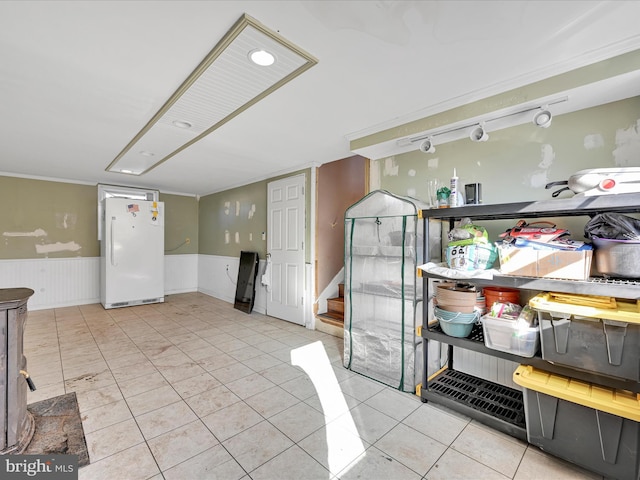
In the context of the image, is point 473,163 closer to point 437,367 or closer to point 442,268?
point 442,268

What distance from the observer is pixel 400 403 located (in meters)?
2.21

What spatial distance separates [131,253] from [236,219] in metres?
→ 1.92

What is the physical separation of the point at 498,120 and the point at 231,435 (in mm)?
2915

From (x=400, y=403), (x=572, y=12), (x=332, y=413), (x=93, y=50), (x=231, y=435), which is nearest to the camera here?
(x=572, y=12)

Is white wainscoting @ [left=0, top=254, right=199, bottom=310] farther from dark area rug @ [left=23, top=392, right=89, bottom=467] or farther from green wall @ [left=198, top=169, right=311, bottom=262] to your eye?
dark area rug @ [left=23, top=392, right=89, bottom=467]

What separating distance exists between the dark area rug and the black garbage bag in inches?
124

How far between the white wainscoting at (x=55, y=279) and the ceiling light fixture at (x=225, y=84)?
3.45 m

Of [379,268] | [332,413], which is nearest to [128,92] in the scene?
[379,268]

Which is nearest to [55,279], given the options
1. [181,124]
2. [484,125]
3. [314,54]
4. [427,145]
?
[181,124]

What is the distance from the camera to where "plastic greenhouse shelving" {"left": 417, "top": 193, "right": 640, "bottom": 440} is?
148 centimetres

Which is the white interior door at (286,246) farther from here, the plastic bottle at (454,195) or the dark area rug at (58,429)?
the dark area rug at (58,429)

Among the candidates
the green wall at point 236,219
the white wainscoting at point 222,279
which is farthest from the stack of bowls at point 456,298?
the white wainscoting at point 222,279

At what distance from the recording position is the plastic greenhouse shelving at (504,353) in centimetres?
148

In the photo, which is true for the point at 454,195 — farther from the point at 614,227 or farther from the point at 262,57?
the point at 262,57
